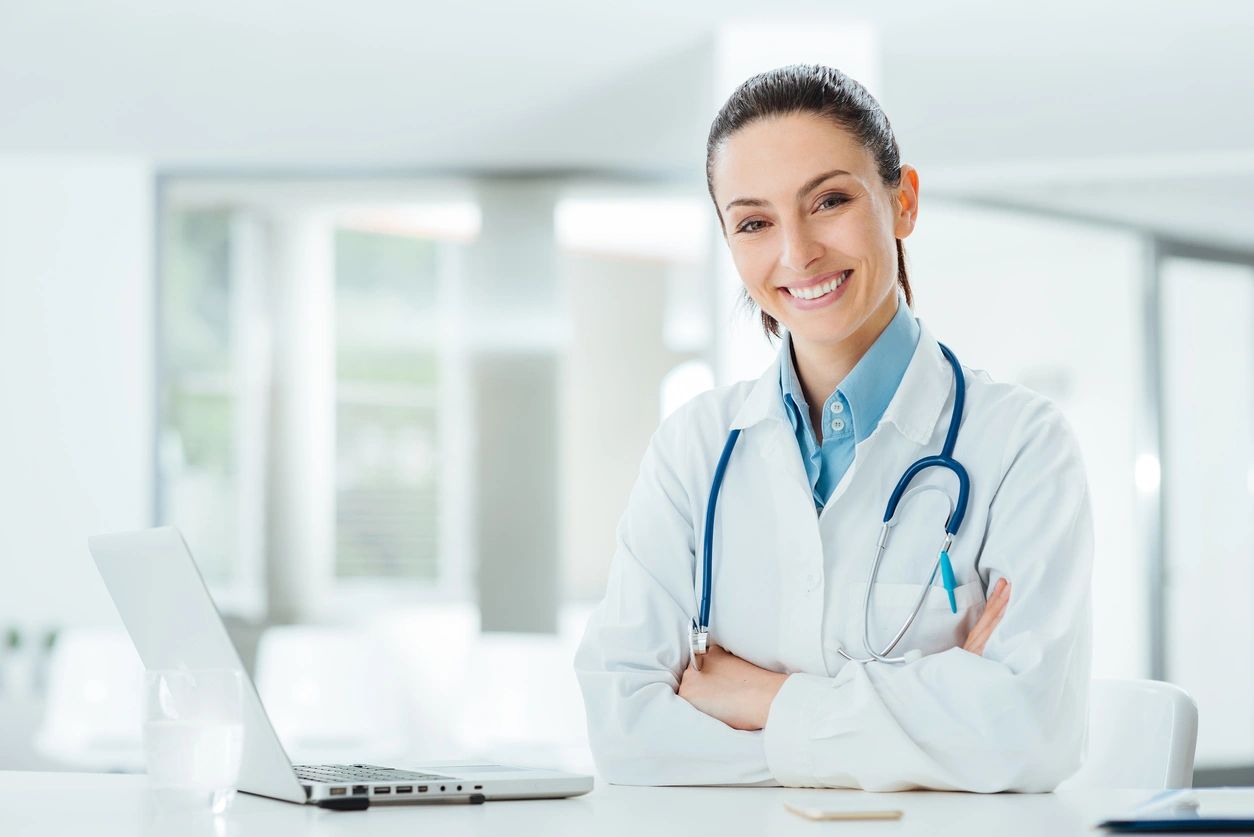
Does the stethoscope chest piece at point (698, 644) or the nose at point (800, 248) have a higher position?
the nose at point (800, 248)

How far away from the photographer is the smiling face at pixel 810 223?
173 centimetres

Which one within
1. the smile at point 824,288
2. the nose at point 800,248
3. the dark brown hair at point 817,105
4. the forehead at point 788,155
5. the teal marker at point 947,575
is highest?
the dark brown hair at point 817,105

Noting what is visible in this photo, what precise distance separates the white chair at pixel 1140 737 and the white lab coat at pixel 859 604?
0.14 meters

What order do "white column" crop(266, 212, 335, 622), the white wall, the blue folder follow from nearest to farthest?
the blue folder → the white wall → "white column" crop(266, 212, 335, 622)

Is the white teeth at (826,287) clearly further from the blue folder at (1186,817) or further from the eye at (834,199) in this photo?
the blue folder at (1186,817)

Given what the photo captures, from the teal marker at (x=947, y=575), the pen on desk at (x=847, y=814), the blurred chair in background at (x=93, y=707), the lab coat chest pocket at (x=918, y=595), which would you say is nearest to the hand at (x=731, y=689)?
the lab coat chest pocket at (x=918, y=595)

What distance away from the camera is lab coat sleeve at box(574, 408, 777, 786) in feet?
5.16

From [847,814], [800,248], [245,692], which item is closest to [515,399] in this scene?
[800,248]

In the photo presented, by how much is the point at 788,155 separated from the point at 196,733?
1017 millimetres

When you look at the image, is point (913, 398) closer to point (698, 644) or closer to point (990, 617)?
point (990, 617)

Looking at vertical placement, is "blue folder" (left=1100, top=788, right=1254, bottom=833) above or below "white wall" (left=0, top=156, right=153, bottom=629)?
below

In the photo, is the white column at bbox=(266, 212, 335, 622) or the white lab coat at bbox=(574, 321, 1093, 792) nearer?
the white lab coat at bbox=(574, 321, 1093, 792)

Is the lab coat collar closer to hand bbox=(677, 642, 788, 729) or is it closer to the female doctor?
the female doctor

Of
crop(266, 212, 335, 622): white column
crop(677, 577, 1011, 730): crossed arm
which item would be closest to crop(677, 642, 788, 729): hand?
crop(677, 577, 1011, 730): crossed arm
